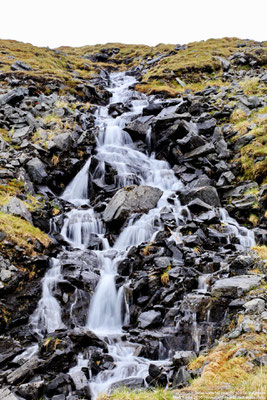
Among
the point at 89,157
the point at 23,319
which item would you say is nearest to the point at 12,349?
the point at 23,319

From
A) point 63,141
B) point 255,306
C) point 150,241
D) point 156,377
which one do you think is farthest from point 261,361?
point 63,141

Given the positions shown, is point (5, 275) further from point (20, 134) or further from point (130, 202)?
point (20, 134)

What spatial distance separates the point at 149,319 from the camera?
938 cm

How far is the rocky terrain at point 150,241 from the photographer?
6.98 m

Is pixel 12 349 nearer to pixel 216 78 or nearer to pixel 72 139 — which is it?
pixel 72 139

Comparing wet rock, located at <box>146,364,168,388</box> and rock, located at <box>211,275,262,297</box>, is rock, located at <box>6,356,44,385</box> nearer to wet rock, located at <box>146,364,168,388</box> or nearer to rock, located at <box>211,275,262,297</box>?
wet rock, located at <box>146,364,168,388</box>

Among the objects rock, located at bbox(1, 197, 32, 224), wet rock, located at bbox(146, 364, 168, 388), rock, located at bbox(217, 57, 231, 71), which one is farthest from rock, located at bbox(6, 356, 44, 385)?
rock, located at bbox(217, 57, 231, 71)

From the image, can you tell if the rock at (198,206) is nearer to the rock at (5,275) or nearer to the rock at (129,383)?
the rock at (5,275)

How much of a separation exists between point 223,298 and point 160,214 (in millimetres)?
6896

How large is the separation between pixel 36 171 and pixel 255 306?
12.7 m

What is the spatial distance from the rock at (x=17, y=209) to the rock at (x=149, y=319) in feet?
20.8

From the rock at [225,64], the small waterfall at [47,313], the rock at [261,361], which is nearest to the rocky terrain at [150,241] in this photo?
the rock at [261,361]

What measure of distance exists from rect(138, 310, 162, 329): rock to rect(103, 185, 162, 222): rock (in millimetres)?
5822

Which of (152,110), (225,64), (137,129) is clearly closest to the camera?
(137,129)
